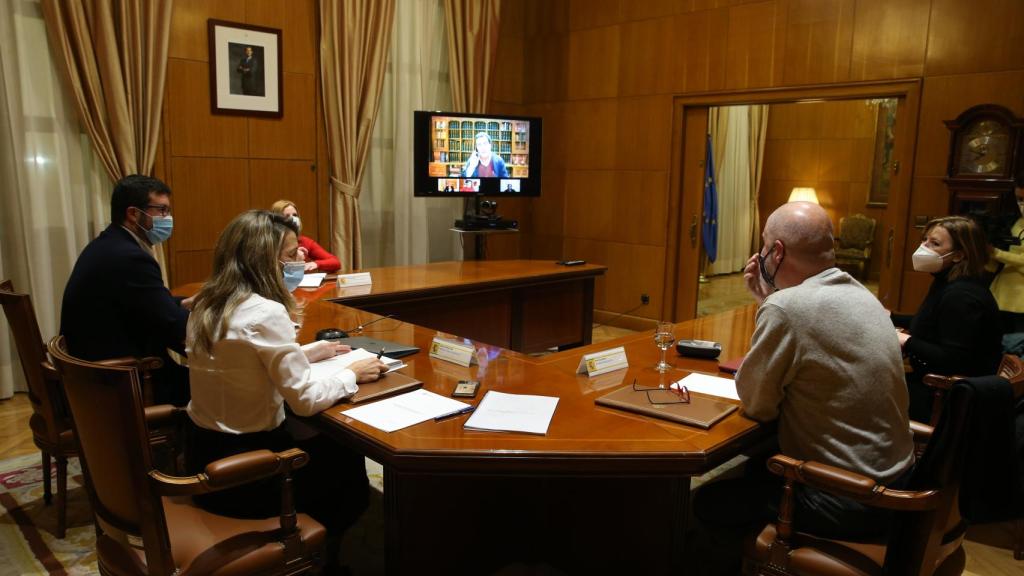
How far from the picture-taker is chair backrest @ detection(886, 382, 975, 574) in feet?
4.89

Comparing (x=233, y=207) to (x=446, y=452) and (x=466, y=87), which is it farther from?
(x=446, y=452)

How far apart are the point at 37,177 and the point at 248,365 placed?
3435 mm

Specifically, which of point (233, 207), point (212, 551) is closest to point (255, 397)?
point (212, 551)

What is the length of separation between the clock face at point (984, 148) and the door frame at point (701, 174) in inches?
14.9

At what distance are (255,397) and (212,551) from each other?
0.40 meters

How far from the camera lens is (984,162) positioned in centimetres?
434

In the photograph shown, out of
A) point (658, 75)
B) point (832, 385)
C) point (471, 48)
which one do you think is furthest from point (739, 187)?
point (832, 385)

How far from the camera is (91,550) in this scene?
2564mm

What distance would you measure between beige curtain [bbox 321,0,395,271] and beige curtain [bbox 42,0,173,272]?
1214 mm

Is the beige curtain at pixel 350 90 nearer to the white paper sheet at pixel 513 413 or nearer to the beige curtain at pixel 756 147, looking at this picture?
the white paper sheet at pixel 513 413

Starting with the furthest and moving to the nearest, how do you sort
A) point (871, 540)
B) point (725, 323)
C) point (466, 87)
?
point (466, 87) → point (725, 323) → point (871, 540)

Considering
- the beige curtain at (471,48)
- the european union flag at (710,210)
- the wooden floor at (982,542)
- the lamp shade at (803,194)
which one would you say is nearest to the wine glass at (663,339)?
the wooden floor at (982,542)

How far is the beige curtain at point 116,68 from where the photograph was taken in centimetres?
429

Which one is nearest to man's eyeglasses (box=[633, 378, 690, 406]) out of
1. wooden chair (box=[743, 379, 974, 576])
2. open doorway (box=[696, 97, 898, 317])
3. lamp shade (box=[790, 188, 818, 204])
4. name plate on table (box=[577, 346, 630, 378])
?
name plate on table (box=[577, 346, 630, 378])
